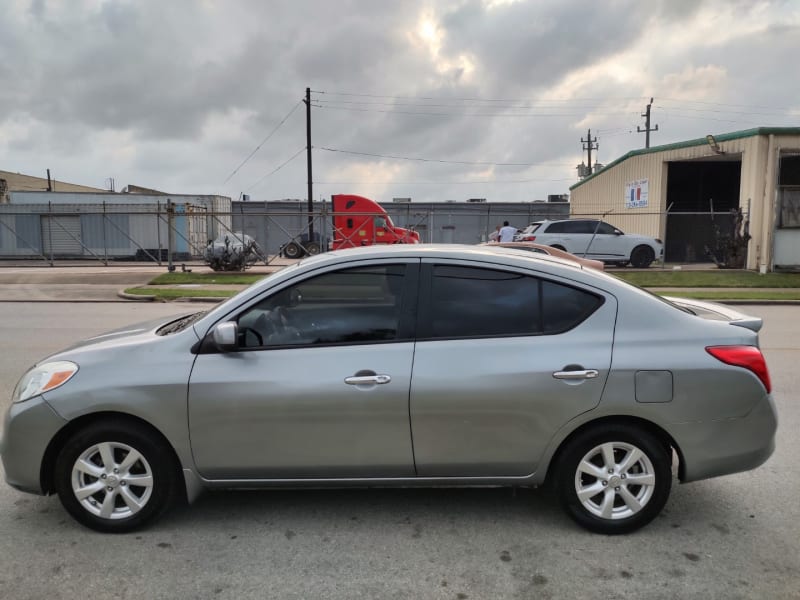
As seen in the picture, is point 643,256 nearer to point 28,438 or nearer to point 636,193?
point 636,193

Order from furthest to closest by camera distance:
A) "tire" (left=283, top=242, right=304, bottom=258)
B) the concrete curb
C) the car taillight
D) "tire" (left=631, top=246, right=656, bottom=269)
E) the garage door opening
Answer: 1. "tire" (left=283, top=242, right=304, bottom=258)
2. the garage door opening
3. "tire" (left=631, top=246, right=656, bottom=269)
4. the concrete curb
5. the car taillight

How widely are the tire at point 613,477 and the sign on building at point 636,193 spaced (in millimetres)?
25486

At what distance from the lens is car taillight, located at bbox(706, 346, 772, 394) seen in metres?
3.44

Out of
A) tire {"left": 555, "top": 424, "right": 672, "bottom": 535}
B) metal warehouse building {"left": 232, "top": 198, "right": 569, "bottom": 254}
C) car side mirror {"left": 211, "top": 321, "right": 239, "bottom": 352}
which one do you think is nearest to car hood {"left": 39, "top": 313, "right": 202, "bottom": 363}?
car side mirror {"left": 211, "top": 321, "right": 239, "bottom": 352}

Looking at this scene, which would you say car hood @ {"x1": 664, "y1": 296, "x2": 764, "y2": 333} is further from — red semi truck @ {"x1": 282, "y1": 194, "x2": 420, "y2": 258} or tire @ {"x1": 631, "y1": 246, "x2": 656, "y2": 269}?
red semi truck @ {"x1": 282, "y1": 194, "x2": 420, "y2": 258}

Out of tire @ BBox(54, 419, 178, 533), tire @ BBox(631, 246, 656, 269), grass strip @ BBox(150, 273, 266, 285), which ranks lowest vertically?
tire @ BBox(54, 419, 178, 533)

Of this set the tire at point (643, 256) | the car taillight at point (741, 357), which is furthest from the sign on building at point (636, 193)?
the car taillight at point (741, 357)

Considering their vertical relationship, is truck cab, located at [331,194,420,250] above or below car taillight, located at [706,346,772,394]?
above

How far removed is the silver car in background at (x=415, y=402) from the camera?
132 inches

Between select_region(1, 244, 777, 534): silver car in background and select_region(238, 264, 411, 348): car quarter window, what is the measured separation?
0.01m

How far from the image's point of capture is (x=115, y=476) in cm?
341

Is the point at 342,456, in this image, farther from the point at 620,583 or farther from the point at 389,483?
the point at 620,583

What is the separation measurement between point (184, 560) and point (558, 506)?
7.05ft

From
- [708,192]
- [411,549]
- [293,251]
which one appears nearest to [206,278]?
[293,251]
